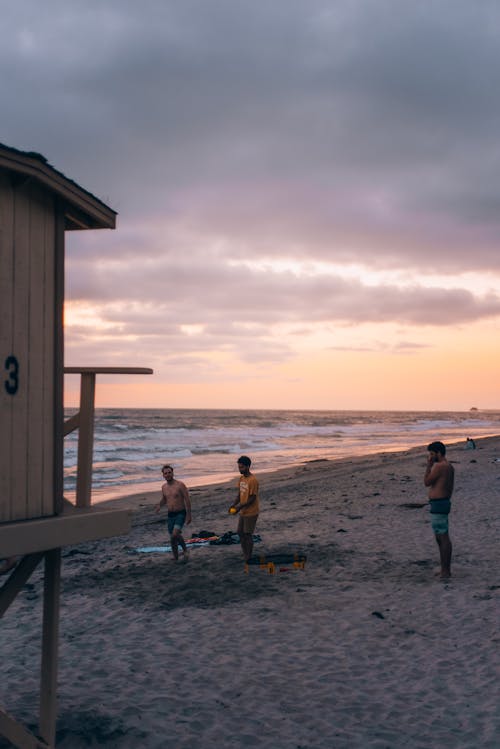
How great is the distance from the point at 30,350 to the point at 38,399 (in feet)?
1.21

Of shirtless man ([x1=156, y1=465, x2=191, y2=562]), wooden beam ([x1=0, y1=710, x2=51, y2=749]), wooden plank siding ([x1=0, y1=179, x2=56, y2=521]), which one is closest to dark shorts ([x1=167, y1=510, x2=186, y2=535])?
shirtless man ([x1=156, y1=465, x2=191, y2=562])

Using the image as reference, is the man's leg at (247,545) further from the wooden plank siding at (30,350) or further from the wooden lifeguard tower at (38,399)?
the wooden plank siding at (30,350)

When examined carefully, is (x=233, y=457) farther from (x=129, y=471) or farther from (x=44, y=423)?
(x=44, y=423)

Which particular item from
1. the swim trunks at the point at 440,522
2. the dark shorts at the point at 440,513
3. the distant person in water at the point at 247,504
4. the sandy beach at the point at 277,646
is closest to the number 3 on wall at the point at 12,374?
the sandy beach at the point at 277,646

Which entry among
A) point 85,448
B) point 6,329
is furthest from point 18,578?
point 6,329

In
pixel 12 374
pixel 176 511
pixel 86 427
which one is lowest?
pixel 176 511

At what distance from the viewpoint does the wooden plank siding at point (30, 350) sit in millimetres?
4844

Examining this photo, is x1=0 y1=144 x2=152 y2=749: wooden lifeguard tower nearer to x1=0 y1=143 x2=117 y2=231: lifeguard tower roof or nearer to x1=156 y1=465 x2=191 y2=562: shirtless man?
x1=0 y1=143 x2=117 y2=231: lifeguard tower roof

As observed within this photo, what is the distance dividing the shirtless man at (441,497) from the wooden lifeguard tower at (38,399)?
6.21m

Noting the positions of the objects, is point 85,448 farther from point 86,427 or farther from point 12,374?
point 12,374

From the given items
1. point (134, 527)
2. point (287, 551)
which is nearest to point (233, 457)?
point (134, 527)

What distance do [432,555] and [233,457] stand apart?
98.9 ft

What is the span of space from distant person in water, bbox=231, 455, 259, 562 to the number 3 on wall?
22.1 ft

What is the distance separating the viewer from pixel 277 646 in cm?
809
